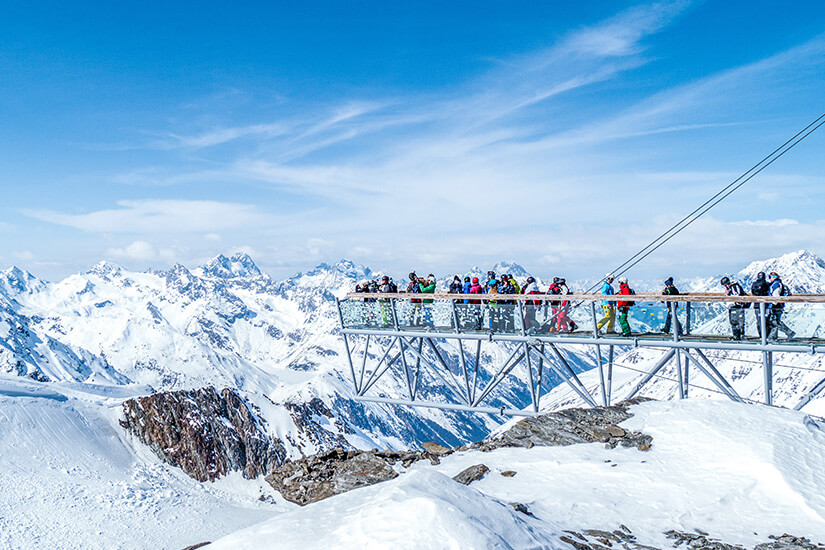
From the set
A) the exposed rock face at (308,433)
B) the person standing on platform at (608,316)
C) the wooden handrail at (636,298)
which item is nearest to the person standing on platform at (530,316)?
the wooden handrail at (636,298)

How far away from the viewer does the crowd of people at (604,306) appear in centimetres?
2033

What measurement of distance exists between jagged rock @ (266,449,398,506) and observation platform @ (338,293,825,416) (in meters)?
4.40

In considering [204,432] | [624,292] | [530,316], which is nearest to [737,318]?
[624,292]

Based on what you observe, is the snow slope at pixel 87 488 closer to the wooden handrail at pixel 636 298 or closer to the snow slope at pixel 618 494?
Answer: the wooden handrail at pixel 636 298

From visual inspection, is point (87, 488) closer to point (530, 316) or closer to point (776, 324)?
point (530, 316)

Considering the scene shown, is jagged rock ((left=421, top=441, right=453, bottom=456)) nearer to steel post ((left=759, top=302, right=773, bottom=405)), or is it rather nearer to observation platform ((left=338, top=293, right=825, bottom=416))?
observation platform ((left=338, top=293, right=825, bottom=416))

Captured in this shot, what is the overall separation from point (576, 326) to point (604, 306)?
5.08 feet

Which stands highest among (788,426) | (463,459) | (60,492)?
(788,426)

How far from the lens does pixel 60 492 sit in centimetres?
5128

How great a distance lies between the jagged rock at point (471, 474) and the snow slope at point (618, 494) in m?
0.44

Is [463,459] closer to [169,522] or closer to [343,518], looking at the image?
[343,518]

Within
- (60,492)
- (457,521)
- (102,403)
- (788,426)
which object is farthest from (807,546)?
Result: (102,403)

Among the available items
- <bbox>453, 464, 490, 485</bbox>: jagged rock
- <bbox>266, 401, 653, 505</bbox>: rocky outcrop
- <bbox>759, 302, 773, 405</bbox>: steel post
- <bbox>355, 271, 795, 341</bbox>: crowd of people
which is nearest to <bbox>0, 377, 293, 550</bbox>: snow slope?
<bbox>266, 401, 653, 505</bbox>: rocky outcrop

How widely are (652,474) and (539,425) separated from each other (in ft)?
18.6
